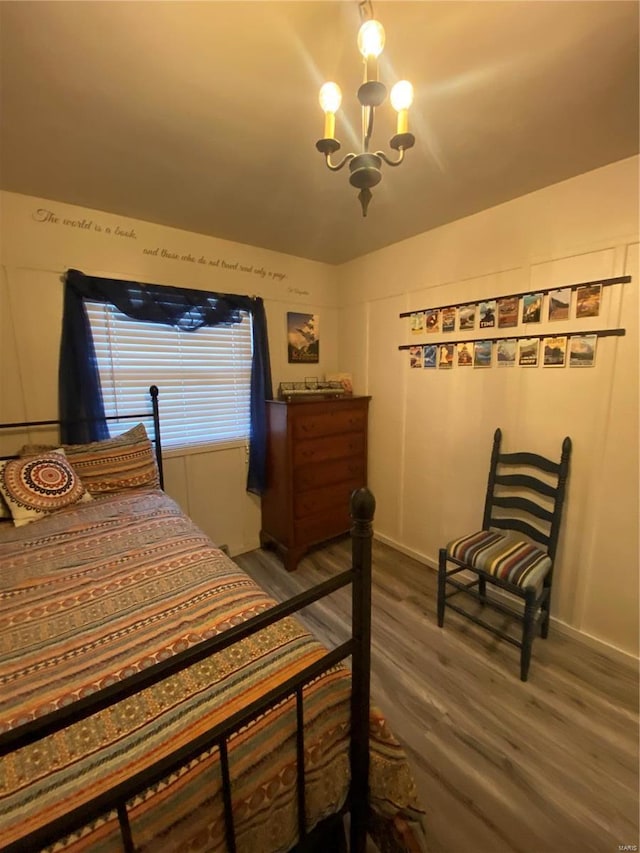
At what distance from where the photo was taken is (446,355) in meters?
2.46

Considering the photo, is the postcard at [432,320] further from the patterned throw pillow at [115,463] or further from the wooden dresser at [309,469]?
the patterned throw pillow at [115,463]

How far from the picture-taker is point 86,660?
87 cm

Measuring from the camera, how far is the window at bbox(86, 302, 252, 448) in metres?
2.29

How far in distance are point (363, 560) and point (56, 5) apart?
168 cm

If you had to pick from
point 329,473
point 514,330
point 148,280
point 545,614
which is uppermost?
point 148,280

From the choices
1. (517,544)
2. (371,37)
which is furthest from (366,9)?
(517,544)

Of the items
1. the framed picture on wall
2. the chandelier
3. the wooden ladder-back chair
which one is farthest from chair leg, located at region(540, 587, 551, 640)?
the framed picture on wall

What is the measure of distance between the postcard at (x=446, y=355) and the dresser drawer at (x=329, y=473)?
3.42ft

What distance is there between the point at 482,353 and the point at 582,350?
532mm

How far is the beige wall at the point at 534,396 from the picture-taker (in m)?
1.74

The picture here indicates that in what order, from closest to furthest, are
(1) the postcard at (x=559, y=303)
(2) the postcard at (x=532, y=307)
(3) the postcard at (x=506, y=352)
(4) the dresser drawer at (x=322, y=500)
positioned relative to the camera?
(1) the postcard at (x=559, y=303) → (2) the postcard at (x=532, y=307) → (3) the postcard at (x=506, y=352) → (4) the dresser drawer at (x=322, y=500)

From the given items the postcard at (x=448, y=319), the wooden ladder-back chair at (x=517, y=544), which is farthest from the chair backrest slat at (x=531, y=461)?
the postcard at (x=448, y=319)

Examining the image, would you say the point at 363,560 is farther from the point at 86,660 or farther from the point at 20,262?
the point at 20,262

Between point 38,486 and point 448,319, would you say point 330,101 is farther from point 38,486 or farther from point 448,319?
point 38,486
